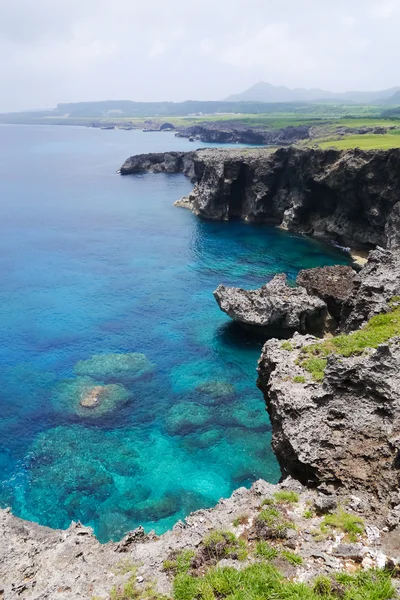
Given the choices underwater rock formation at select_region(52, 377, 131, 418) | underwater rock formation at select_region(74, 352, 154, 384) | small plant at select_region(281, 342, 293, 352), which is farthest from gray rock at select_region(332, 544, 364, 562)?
underwater rock formation at select_region(74, 352, 154, 384)

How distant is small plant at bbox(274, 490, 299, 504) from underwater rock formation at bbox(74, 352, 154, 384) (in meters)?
27.0

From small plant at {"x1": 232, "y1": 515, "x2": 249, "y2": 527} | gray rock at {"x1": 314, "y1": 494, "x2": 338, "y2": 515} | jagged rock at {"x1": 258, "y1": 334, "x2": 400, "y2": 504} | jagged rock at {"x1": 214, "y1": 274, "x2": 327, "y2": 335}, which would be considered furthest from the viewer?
jagged rock at {"x1": 214, "y1": 274, "x2": 327, "y2": 335}

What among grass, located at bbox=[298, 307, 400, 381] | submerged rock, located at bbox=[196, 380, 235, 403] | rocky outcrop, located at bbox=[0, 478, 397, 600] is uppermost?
grass, located at bbox=[298, 307, 400, 381]

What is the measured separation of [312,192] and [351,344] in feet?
240

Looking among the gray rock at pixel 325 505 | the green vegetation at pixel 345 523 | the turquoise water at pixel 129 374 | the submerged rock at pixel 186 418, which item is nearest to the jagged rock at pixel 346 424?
the gray rock at pixel 325 505

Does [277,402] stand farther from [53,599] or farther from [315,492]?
[53,599]

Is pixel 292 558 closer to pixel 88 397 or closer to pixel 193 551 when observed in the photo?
pixel 193 551

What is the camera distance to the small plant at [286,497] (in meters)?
17.8

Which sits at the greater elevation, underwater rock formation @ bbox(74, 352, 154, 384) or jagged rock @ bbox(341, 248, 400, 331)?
jagged rock @ bbox(341, 248, 400, 331)

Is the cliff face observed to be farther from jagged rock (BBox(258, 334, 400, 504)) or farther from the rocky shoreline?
jagged rock (BBox(258, 334, 400, 504))

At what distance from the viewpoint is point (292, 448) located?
66.2ft

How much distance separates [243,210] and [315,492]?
94.6m

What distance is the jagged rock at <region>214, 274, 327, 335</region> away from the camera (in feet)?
158

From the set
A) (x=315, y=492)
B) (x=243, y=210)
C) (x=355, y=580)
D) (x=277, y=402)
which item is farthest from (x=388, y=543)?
(x=243, y=210)
